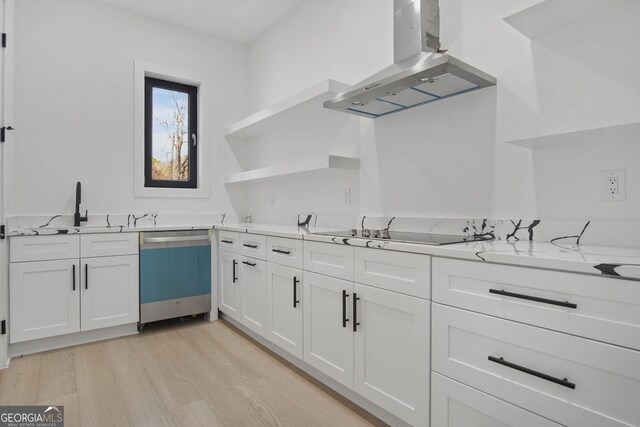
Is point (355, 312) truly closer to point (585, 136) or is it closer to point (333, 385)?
point (333, 385)

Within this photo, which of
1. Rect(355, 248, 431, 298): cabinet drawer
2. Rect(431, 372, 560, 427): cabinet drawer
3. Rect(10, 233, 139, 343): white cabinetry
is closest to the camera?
Rect(431, 372, 560, 427): cabinet drawer

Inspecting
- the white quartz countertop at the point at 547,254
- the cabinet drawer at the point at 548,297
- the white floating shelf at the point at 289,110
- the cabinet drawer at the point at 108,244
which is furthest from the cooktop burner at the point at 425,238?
the cabinet drawer at the point at 108,244

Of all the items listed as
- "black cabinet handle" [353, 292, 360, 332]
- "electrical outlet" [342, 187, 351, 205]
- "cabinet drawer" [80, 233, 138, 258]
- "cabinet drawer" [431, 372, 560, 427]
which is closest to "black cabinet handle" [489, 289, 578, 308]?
"cabinet drawer" [431, 372, 560, 427]

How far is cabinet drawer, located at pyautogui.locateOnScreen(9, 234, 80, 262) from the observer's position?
8.03 feet

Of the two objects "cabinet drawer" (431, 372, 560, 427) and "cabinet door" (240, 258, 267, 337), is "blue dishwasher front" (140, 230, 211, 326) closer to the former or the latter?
"cabinet door" (240, 258, 267, 337)

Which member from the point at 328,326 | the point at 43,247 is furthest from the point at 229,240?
the point at 328,326

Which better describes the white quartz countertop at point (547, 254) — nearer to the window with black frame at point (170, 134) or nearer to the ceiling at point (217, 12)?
the window with black frame at point (170, 134)

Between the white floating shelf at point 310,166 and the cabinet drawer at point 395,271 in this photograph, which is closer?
the cabinet drawer at point 395,271

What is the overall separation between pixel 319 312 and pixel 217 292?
1621 mm

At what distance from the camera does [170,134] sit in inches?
142

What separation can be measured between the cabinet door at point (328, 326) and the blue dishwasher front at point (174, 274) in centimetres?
148

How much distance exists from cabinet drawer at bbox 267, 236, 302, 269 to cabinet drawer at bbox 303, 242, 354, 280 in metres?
0.08

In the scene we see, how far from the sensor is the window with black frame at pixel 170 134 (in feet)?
11.3

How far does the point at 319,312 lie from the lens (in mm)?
1992
